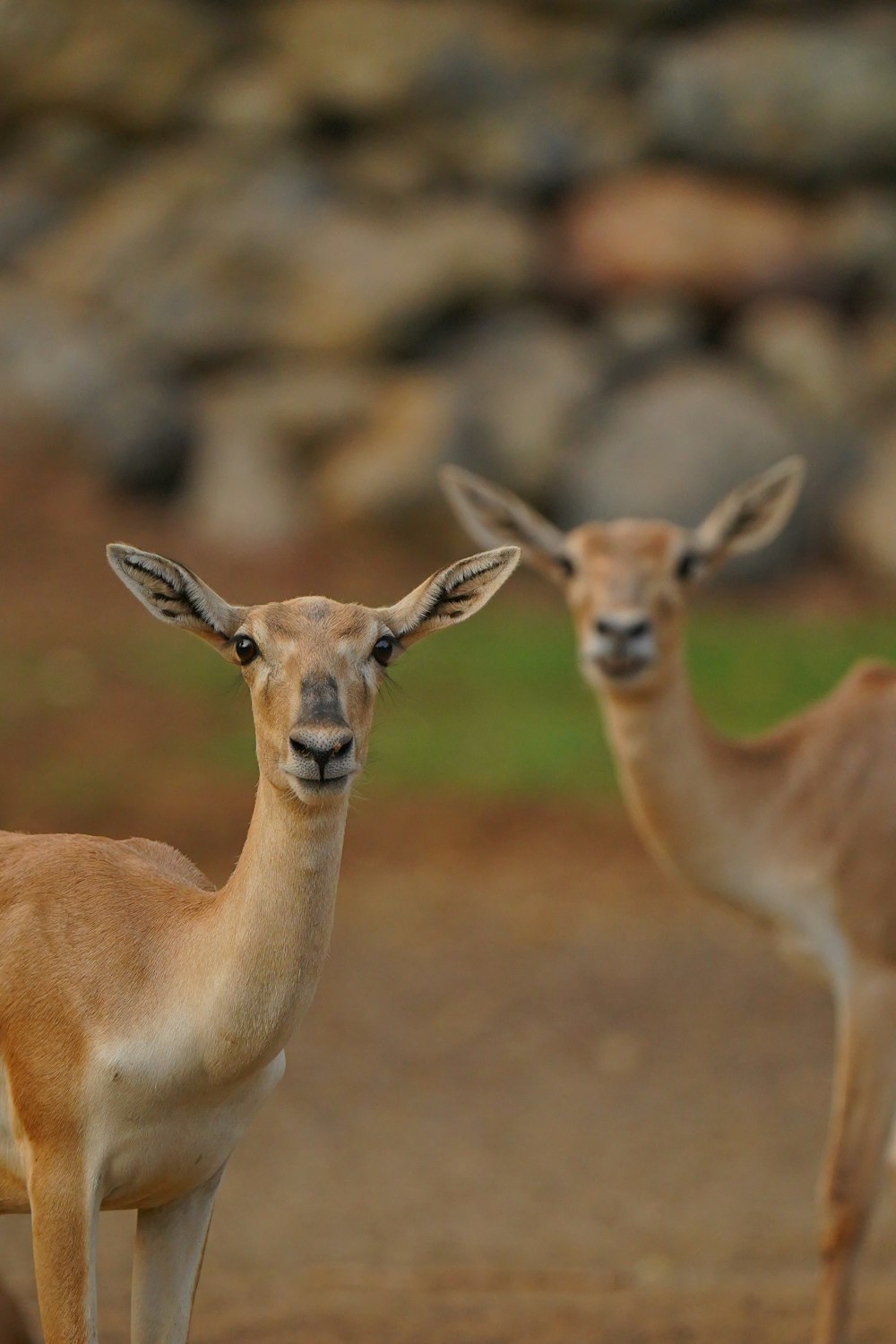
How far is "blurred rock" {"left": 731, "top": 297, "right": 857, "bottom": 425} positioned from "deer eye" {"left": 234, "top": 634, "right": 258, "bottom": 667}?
1462 centimetres

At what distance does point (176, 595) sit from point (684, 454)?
13.3m

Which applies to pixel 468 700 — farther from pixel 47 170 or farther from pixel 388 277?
pixel 47 170

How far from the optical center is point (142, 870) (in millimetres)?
4211

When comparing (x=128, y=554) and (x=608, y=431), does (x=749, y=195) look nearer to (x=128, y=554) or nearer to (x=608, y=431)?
(x=608, y=431)

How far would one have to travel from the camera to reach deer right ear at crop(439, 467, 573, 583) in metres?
6.73

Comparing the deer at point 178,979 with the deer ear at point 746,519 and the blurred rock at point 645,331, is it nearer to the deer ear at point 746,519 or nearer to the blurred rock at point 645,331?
the deer ear at point 746,519

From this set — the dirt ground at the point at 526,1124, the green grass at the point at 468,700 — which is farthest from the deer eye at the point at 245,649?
the green grass at the point at 468,700

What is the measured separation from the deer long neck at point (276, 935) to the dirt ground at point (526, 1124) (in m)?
2.53

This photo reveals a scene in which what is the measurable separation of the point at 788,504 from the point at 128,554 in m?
3.53

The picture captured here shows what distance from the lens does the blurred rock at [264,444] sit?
17188 millimetres

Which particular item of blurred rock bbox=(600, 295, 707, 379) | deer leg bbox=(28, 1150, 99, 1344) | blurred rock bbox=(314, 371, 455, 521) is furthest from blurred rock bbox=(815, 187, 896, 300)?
deer leg bbox=(28, 1150, 99, 1344)

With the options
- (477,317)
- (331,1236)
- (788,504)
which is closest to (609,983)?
(331,1236)

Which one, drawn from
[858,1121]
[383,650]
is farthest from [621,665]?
[383,650]

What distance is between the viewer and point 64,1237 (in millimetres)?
3705
